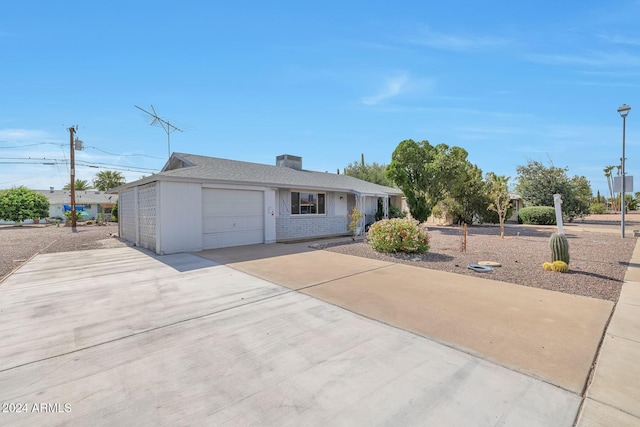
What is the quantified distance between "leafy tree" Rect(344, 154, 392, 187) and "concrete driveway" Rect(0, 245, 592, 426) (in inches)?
1218

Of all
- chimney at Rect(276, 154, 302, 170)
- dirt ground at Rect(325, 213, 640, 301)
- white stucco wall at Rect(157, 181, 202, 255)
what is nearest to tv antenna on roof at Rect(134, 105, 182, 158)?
chimney at Rect(276, 154, 302, 170)

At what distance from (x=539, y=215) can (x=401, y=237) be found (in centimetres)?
2034

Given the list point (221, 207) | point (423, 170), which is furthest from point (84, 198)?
point (423, 170)

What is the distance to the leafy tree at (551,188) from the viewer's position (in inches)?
934

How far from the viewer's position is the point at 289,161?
19203mm

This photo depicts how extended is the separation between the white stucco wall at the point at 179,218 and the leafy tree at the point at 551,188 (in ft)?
89.7

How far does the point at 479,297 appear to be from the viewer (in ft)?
16.6

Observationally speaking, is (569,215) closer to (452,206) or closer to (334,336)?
(452,206)

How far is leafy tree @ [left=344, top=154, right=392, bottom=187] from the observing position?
3566 cm

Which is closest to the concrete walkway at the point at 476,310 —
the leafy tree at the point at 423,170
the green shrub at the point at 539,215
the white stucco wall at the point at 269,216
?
the white stucco wall at the point at 269,216

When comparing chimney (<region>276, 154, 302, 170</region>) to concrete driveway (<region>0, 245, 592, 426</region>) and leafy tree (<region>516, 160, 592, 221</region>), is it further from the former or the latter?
leafy tree (<region>516, 160, 592, 221</region>)

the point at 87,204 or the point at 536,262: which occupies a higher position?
the point at 87,204

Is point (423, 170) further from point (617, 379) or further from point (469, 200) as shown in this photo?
point (617, 379)

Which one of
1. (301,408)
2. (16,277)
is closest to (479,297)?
(301,408)
